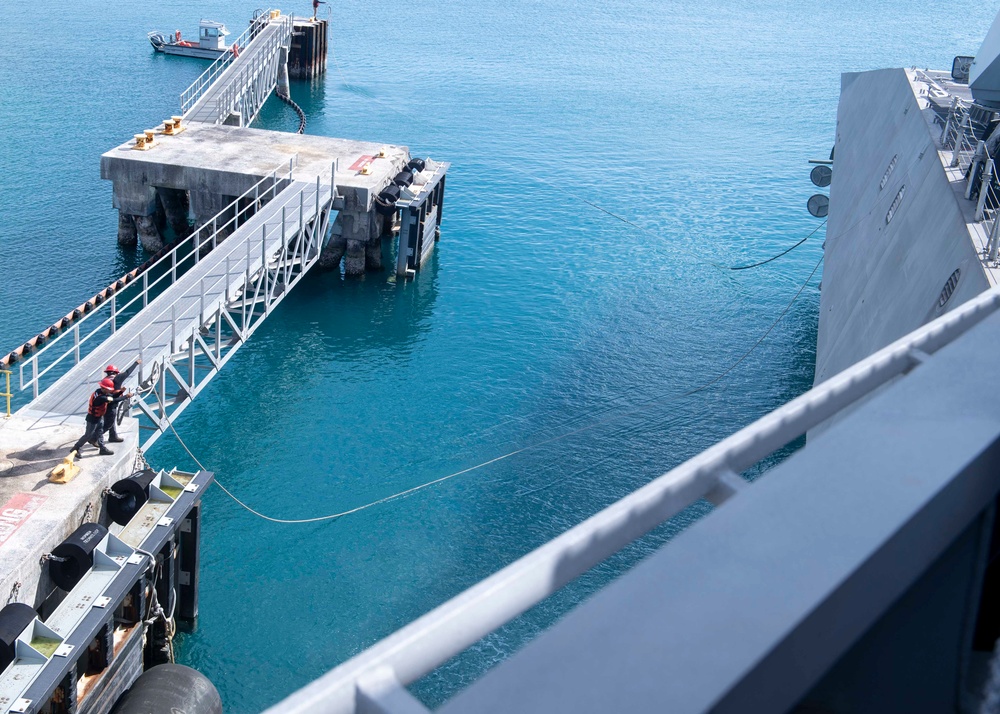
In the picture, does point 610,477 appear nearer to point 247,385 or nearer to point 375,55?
point 247,385

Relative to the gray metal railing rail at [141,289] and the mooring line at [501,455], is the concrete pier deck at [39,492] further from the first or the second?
the gray metal railing rail at [141,289]

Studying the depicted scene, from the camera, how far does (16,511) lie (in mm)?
15242

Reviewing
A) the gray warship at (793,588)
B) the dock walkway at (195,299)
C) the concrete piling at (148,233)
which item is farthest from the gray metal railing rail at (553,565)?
the concrete piling at (148,233)

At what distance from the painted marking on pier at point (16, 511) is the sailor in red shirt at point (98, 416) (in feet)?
4.07

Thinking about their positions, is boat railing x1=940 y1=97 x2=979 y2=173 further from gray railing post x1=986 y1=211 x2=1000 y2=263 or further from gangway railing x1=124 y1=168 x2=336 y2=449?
gangway railing x1=124 y1=168 x2=336 y2=449

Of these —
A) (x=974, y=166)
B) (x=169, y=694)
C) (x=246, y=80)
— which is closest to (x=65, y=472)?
(x=169, y=694)

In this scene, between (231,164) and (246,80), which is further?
(246,80)

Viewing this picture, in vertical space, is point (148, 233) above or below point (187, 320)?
below

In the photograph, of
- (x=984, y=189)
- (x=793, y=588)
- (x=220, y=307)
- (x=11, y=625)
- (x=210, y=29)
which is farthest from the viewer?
(x=210, y=29)

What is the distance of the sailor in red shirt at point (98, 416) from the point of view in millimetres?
16378

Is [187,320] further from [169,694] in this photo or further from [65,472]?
[169,694]

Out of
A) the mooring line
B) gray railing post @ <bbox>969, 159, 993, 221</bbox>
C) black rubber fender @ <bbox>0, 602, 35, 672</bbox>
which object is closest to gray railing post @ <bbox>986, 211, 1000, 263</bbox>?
gray railing post @ <bbox>969, 159, 993, 221</bbox>

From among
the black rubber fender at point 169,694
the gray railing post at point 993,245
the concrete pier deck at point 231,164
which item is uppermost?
the gray railing post at point 993,245

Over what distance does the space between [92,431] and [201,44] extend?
212ft
